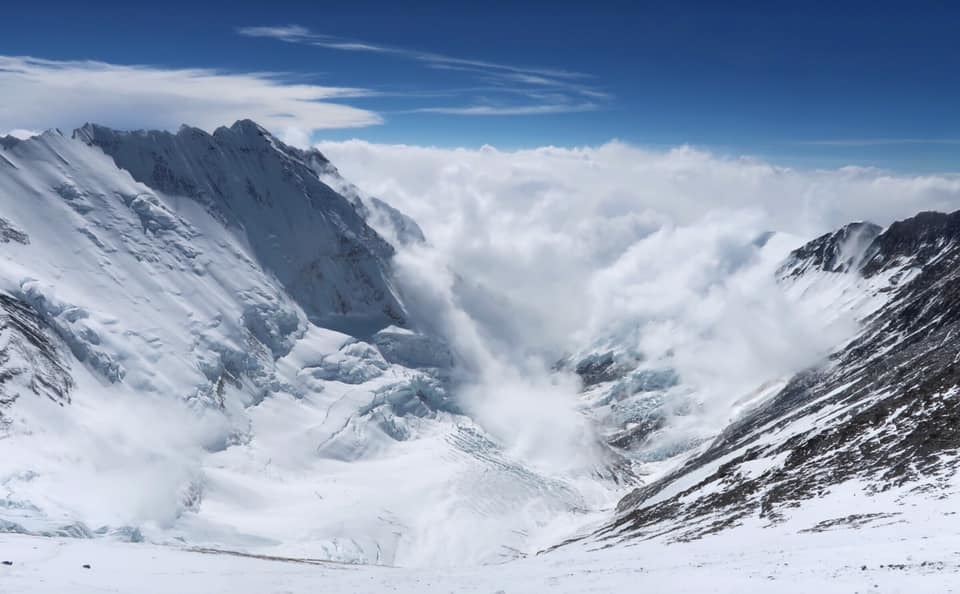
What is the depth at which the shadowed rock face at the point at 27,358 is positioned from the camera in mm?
110312

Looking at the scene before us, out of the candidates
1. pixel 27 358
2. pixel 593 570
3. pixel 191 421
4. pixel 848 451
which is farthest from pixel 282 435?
pixel 593 570

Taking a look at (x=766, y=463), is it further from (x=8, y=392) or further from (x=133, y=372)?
(x=133, y=372)

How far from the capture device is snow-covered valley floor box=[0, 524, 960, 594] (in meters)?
28.9

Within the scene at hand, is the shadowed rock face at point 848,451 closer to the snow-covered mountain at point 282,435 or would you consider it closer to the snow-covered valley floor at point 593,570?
the snow-covered mountain at point 282,435

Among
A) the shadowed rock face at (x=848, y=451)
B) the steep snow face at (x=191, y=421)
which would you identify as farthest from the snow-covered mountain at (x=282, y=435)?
the steep snow face at (x=191, y=421)

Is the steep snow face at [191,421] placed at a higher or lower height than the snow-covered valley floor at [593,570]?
lower

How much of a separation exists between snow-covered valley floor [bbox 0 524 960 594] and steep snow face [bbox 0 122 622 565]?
46628mm

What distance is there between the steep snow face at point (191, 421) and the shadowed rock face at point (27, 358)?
38 centimetres

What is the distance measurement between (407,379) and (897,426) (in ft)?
491

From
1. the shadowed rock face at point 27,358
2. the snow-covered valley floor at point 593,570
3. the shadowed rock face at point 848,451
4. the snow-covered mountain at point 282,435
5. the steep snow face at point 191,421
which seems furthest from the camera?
the shadowed rock face at point 27,358

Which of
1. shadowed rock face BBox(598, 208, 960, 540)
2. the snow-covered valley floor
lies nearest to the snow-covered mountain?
shadowed rock face BBox(598, 208, 960, 540)

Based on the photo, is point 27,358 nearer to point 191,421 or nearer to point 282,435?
point 191,421

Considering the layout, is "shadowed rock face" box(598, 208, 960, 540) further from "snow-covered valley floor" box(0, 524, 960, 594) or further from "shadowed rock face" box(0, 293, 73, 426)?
"shadowed rock face" box(0, 293, 73, 426)

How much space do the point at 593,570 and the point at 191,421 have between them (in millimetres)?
118331
